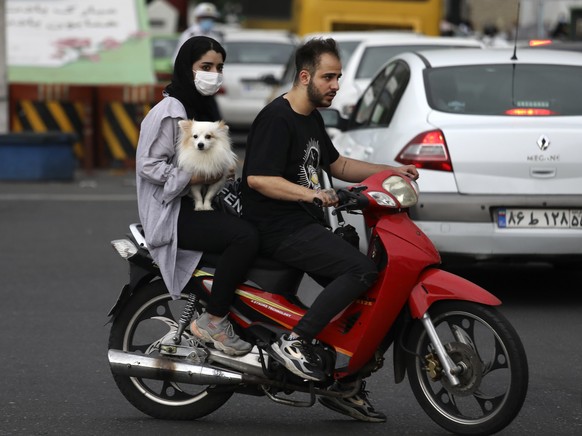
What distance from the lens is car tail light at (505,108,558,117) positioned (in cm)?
860

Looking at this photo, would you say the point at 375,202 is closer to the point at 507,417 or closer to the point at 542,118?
the point at 507,417

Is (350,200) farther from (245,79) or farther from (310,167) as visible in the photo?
(245,79)

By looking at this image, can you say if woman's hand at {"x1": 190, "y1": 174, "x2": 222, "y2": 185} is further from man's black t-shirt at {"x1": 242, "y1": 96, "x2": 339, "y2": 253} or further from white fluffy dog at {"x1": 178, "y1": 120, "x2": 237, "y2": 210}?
man's black t-shirt at {"x1": 242, "y1": 96, "x2": 339, "y2": 253}

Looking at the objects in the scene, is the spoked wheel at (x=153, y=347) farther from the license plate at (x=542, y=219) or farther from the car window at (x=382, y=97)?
the car window at (x=382, y=97)

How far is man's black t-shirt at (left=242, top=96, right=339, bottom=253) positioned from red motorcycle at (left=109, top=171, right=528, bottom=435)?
174 millimetres

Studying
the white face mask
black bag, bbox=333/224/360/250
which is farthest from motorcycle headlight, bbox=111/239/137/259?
black bag, bbox=333/224/360/250

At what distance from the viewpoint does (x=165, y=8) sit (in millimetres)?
44188

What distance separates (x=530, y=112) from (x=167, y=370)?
372cm

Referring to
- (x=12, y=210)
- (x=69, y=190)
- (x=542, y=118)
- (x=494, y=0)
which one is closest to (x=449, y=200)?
(x=542, y=118)

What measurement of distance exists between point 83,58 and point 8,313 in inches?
413

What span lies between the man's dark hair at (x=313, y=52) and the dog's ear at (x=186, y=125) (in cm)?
48

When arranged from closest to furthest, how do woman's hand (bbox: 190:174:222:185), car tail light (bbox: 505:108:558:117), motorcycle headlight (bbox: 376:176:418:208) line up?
motorcycle headlight (bbox: 376:176:418:208) < woman's hand (bbox: 190:174:222:185) < car tail light (bbox: 505:108:558:117)

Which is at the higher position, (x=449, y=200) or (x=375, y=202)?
(x=375, y=202)

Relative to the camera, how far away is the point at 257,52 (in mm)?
23375
